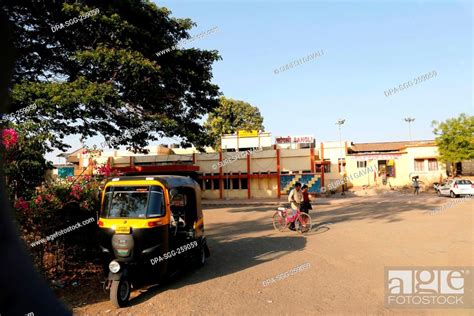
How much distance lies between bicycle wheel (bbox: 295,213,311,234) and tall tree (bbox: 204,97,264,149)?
34.4m

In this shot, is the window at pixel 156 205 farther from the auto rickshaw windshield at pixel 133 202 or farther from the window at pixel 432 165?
the window at pixel 432 165

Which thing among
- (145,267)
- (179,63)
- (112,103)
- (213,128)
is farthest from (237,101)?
(145,267)

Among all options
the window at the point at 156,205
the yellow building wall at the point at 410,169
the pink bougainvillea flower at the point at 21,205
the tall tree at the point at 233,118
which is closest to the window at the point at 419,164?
the yellow building wall at the point at 410,169

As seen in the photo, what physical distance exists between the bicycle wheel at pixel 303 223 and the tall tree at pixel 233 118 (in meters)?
34.4

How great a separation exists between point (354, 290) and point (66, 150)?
50.2ft

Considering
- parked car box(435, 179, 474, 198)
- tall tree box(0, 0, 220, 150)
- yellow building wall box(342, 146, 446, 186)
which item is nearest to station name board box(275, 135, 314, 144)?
yellow building wall box(342, 146, 446, 186)

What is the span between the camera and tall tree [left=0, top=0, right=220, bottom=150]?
43.3 ft

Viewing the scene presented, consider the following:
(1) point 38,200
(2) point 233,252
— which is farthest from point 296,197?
(1) point 38,200

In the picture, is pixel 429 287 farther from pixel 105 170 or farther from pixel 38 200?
pixel 105 170

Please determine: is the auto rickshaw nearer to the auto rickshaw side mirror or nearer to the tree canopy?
the auto rickshaw side mirror

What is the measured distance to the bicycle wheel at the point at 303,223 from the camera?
13.0m

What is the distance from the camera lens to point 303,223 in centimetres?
1295

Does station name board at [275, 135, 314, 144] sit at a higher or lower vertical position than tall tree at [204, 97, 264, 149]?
lower

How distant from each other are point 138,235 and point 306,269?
12.6 feet
